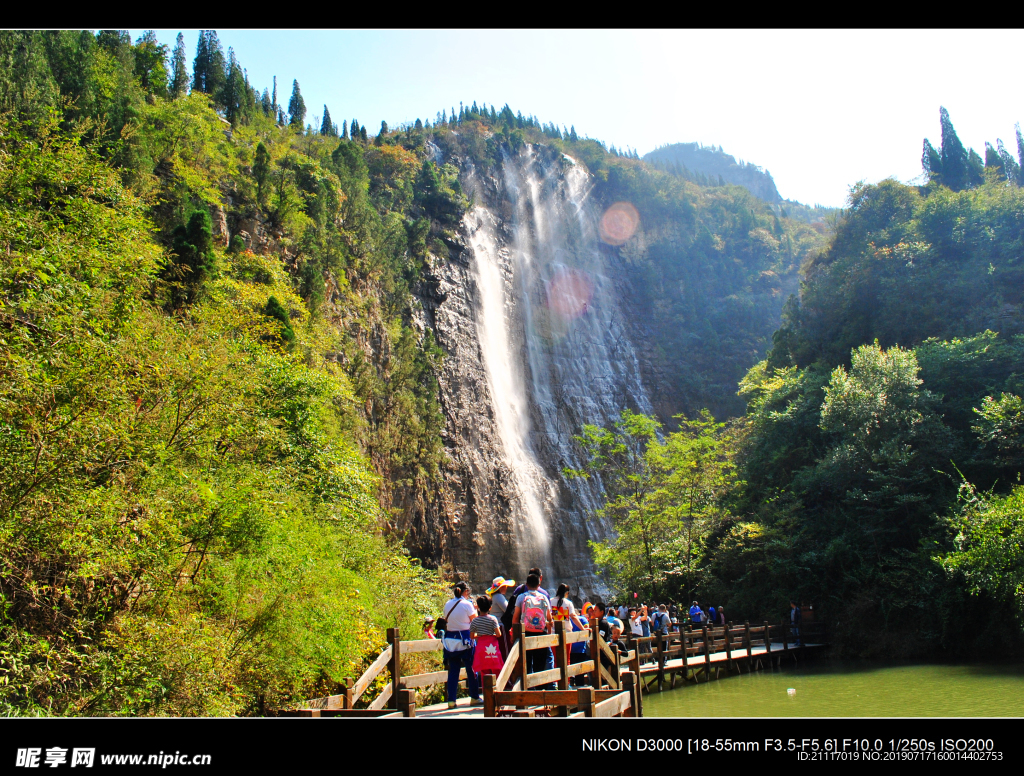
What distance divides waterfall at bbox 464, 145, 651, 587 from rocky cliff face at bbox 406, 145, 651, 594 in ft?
0.46

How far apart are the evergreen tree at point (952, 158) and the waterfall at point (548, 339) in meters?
31.9

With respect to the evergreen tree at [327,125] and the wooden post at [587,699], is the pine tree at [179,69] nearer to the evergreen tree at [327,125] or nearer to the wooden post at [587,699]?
the evergreen tree at [327,125]

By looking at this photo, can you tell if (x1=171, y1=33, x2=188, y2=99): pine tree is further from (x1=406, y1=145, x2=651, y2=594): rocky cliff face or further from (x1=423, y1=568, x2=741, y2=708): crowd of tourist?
(x1=423, y1=568, x2=741, y2=708): crowd of tourist

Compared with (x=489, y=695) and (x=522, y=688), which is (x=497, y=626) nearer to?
(x=522, y=688)

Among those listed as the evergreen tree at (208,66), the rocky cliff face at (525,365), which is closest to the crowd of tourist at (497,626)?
the rocky cliff face at (525,365)

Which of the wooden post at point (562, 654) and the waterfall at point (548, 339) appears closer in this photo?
the wooden post at point (562, 654)

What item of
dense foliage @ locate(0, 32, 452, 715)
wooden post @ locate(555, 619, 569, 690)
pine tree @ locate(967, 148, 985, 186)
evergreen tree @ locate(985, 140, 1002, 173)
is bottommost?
wooden post @ locate(555, 619, 569, 690)

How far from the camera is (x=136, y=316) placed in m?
13.6

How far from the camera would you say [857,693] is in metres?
16.4

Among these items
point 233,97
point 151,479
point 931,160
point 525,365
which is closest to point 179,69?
point 233,97

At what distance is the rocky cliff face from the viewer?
43.2 metres

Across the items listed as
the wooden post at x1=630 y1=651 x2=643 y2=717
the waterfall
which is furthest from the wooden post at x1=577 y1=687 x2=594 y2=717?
the waterfall

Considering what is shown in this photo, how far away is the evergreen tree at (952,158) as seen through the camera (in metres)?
55.7

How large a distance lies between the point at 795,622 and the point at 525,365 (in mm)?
35238
